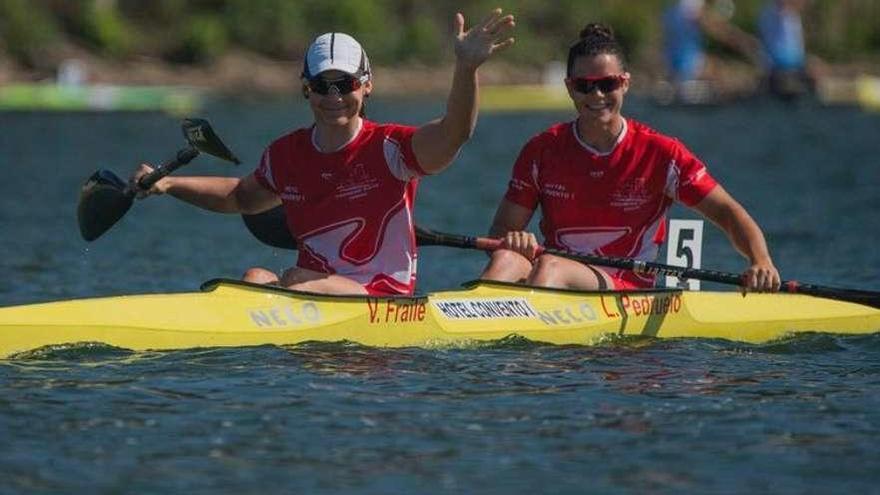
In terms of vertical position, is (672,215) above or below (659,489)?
above

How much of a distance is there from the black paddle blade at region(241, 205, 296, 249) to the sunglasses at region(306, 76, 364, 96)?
4.22ft

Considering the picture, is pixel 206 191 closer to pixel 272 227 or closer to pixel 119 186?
pixel 119 186

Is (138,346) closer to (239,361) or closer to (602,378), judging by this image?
(239,361)

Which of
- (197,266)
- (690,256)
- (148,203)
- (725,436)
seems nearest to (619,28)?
(148,203)

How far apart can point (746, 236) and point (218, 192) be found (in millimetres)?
2958

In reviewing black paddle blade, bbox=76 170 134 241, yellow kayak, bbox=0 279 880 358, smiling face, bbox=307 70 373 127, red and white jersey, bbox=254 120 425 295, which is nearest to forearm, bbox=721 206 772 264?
yellow kayak, bbox=0 279 880 358

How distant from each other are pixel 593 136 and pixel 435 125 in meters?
1.77

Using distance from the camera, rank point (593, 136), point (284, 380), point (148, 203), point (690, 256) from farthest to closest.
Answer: point (148, 203), point (690, 256), point (593, 136), point (284, 380)

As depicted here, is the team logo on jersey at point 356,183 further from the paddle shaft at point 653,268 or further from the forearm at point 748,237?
the forearm at point 748,237

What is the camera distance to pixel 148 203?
24.1m

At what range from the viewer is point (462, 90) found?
31.0 ft

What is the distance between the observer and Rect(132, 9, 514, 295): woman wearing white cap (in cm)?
1052

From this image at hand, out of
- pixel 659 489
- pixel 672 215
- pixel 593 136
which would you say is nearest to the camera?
pixel 659 489

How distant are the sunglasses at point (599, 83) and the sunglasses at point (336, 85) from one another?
1525 mm
